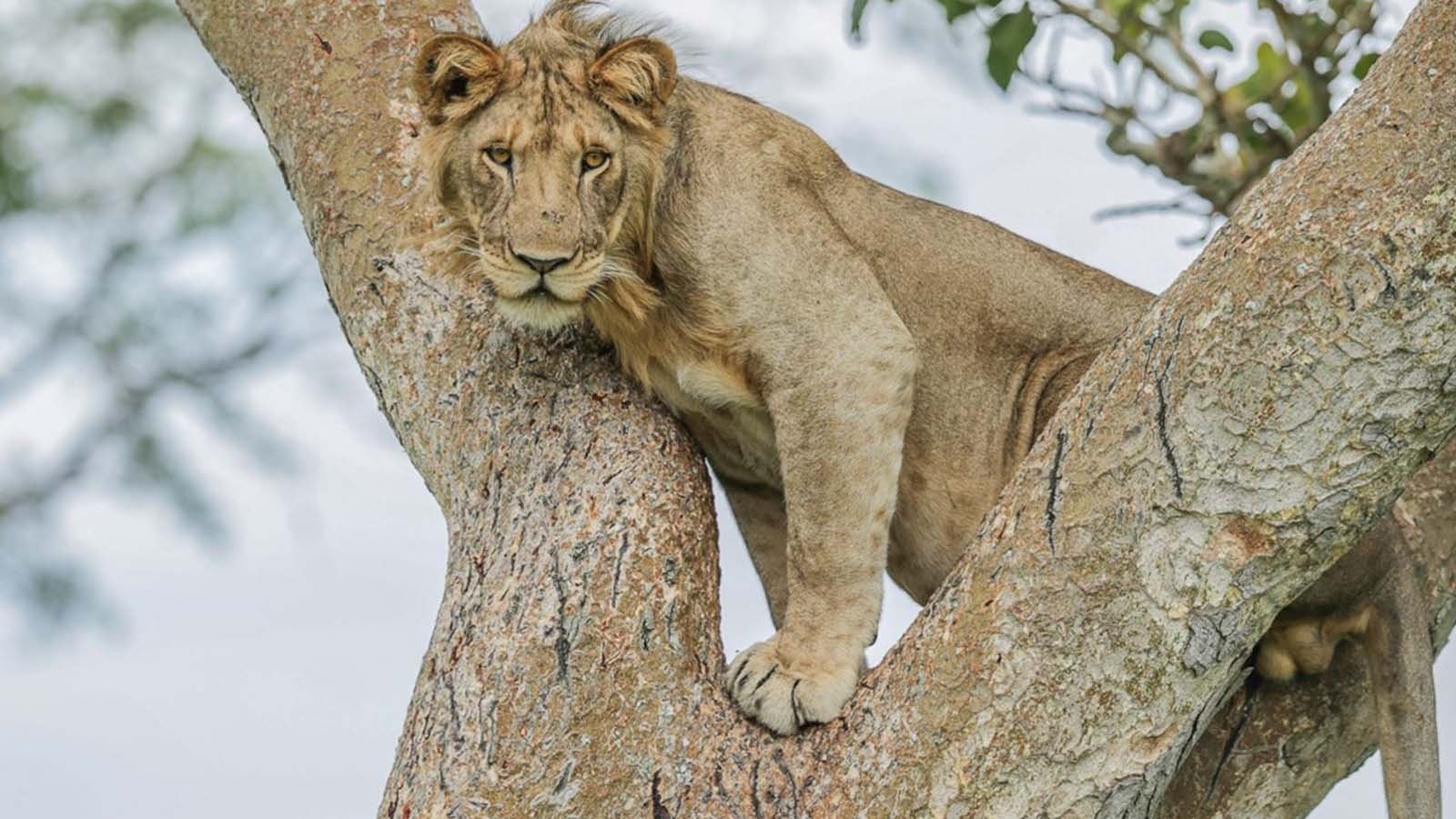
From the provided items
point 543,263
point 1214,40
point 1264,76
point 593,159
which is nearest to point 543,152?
point 593,159

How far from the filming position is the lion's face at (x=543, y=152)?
3730mm

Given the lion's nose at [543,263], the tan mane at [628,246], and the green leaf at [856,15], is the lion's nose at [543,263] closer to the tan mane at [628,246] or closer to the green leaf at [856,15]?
the tan mane at [628,246]

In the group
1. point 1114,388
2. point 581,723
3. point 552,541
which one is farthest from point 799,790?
point 1114,388

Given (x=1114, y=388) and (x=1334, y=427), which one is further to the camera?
Result: (x=1114, y=388)

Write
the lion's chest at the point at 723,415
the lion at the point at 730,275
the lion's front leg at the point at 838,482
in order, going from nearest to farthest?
the lion at the point at 730,275, the lion's front leg at the point at 838,482, the lion's chest at the point at 723,415

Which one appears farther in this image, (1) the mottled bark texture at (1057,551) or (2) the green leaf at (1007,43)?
(2) the green leaf at (1007,43)

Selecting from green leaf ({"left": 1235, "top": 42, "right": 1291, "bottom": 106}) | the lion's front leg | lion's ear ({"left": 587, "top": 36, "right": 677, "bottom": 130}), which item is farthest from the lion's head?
green leaf ({"left": 1235, "top": 42, "right": 1291, "bottom": 106})

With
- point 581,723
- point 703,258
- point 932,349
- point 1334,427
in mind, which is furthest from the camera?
point 932,349

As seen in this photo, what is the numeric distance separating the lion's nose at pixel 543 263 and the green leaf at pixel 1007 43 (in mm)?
1894

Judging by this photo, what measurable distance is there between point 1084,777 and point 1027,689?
18 cm

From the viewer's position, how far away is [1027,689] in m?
3.18

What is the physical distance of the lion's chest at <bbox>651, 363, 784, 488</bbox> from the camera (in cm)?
411

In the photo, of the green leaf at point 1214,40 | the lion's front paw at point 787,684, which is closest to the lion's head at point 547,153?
the lion's front paw at point 787,684

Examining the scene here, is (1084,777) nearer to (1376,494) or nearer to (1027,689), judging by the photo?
(1027,689)
